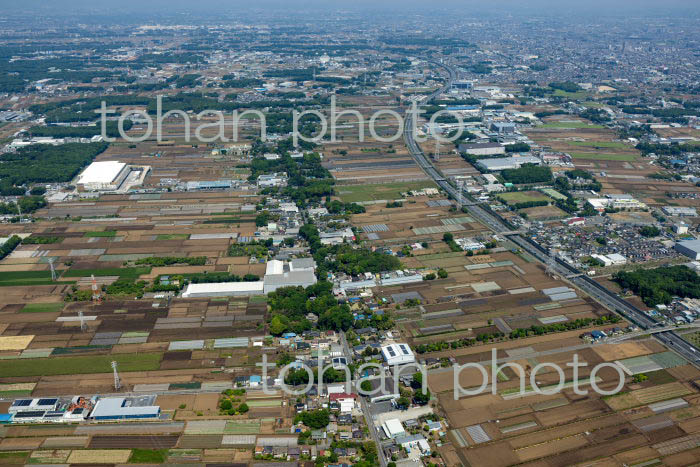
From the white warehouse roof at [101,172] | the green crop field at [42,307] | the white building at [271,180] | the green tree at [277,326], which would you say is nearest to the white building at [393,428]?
the green tree at [277,326]

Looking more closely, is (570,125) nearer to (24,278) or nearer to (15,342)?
(24,278)

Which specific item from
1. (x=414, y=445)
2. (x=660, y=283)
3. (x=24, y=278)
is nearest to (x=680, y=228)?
(x=660, y=283)

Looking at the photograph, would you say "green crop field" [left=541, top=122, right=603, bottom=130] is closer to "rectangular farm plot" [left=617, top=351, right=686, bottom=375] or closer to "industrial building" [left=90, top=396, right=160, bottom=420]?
"rectangular farm plot" [left=617, top=351, right=686, bottom=375]

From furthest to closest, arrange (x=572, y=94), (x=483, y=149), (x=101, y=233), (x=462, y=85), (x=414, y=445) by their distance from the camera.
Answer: (x=462, y=85) < (x=572, y=94) < (x=483, y=149) < (x=101, y=233) < (x=414, y=445)

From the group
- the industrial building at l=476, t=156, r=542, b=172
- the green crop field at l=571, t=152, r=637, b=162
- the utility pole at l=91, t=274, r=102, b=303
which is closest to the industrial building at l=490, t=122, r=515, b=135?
the green crop field at l=571, t=152, r=637, b=162

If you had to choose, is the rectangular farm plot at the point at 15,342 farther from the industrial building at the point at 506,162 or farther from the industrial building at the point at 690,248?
the industrial building at the point at 506,162

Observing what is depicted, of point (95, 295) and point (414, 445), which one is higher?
point (95, 295)

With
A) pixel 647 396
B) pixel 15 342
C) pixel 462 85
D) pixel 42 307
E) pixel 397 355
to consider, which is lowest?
pixel 15 342

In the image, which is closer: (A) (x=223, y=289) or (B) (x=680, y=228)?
(A) (x=223, y=289)

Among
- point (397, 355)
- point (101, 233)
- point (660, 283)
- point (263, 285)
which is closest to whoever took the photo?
point (397, 355)
